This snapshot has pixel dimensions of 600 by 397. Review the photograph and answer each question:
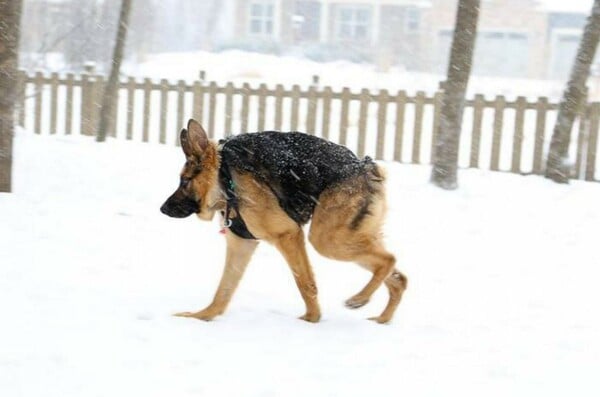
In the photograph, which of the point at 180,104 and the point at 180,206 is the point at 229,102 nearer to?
the point at 180,104

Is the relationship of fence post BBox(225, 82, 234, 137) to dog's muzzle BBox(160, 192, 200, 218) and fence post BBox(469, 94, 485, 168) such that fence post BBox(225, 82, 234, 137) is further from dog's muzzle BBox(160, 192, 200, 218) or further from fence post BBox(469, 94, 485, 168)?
dog's muzzle BBox(160, 192, 200, 218)

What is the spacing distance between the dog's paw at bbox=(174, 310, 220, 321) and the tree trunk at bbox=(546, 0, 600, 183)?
6.57 m

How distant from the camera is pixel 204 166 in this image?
196 inches

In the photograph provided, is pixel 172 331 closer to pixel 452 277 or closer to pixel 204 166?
pixel 204 166

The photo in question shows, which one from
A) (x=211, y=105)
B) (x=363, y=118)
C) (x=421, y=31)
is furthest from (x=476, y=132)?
(x=421, y=31)

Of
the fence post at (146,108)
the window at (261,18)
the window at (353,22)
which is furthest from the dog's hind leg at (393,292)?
the window at (261,18)

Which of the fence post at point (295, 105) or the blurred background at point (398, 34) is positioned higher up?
the blurred background at point (398, 34)

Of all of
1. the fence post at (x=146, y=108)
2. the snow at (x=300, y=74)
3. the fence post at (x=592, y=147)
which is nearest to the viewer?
the fence post at (x=592, y=147)

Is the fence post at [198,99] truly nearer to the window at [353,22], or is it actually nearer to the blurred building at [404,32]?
the blurred building at [404,32]

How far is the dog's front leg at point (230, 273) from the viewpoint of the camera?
200 inches

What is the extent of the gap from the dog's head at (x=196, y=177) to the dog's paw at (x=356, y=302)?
0.99 metres

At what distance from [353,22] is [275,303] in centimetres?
4140

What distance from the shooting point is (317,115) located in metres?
12.7

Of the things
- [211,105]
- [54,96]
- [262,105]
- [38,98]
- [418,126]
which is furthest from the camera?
[38,98]
